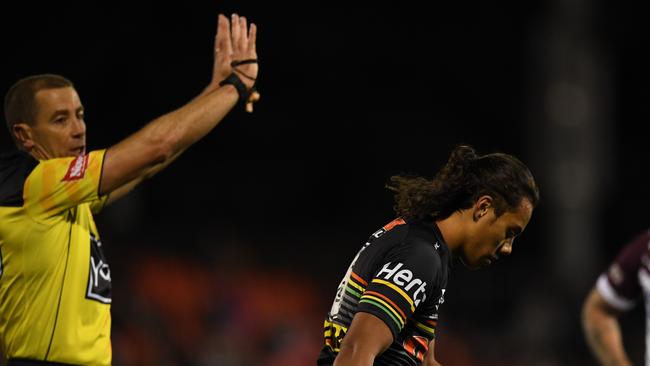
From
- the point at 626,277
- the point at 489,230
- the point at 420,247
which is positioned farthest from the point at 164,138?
the point at 626,277

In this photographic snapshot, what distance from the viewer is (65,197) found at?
396 cm

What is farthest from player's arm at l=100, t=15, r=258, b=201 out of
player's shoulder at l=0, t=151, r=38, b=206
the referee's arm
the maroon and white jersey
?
the maroon and white jersey

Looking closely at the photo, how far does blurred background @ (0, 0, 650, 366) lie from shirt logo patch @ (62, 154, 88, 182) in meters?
5.68

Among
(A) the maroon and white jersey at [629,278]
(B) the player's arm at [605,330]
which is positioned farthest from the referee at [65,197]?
(B) the player's arm at [605,330]

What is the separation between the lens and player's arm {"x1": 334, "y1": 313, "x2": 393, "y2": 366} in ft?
11.1

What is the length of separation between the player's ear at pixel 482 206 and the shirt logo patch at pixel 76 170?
1437 millimetres

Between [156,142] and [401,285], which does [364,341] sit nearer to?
[401,285]

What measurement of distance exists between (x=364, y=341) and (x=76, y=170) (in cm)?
127

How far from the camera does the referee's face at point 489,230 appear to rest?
391 cm

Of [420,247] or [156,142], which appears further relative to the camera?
[156,142]

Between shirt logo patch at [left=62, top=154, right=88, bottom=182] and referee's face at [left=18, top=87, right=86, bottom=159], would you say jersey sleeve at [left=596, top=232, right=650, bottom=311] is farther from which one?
shirt logo patch at [left=62, top=154, right=88, bottom=182]

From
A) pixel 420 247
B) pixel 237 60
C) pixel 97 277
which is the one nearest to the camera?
pixel 420 247

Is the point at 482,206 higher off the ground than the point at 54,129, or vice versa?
the point at 54,129

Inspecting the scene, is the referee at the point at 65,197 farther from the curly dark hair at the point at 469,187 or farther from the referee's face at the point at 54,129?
the curly dark hair at the point at 469,187
